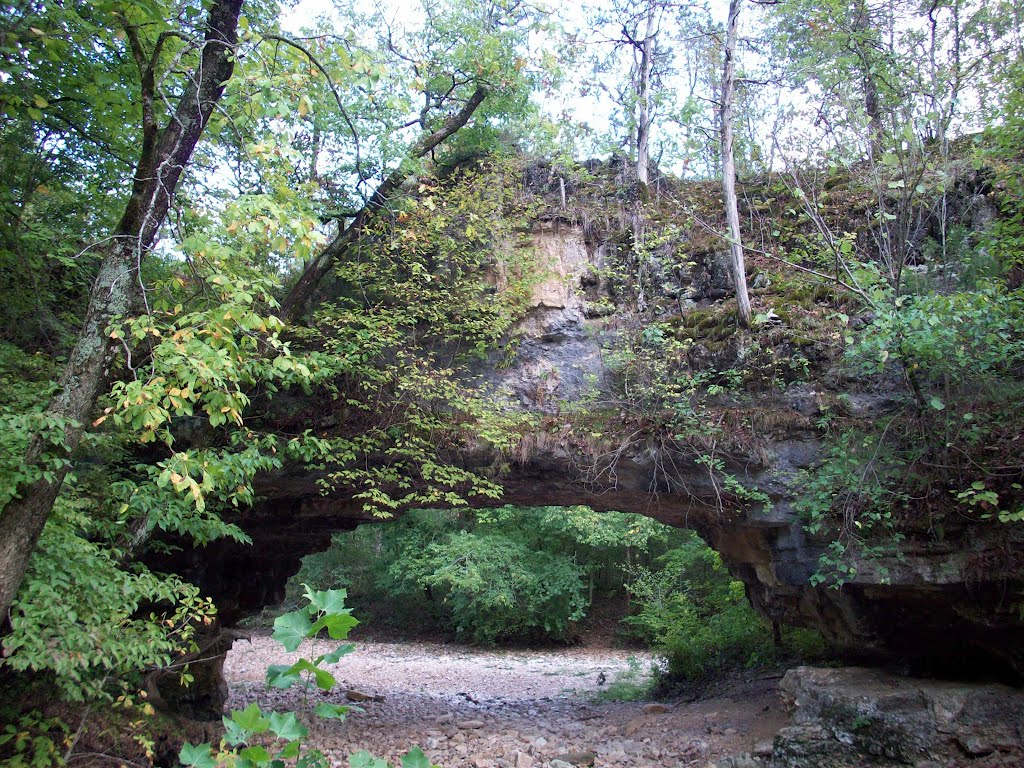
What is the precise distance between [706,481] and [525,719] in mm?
4479

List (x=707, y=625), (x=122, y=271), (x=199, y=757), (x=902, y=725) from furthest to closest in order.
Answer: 1. (x=707, y=625)
2. (x=902, y=725)
3. (x=122, y=271)
4. (x=199, y=757)

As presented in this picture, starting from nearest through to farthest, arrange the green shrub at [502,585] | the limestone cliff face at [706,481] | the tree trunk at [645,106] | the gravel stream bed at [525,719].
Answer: the limestone cliff face at [706,481]
the gravel stream bed at [525,719]
the tree trunk at [645,106]
the green shrub at [502,585]

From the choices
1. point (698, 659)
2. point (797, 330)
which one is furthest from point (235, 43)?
point (698, 659)

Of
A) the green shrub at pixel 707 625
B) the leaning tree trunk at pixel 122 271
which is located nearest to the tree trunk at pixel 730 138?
the green shrub at pixel 707 625

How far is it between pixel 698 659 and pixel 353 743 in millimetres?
5441

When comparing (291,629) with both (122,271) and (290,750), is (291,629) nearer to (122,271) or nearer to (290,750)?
(290,750)

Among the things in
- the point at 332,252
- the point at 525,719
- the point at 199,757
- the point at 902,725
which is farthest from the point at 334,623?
the point at 525,719

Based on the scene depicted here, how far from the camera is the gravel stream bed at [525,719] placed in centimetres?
705

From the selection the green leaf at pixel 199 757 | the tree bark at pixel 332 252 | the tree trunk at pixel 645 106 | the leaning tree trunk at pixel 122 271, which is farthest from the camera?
the tree trunk at pixel 645 106

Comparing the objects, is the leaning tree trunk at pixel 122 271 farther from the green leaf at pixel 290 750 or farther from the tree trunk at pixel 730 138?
the tree trunk at pixel 730 138

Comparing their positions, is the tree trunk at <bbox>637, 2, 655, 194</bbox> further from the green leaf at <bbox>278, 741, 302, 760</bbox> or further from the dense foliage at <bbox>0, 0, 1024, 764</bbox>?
the green leaf at <bbox>278, 741, 302, 760</bbox>

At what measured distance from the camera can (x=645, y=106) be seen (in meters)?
10.3

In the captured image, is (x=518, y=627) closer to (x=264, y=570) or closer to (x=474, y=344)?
(x=264, y=570)

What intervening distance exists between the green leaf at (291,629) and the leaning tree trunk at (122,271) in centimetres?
315
